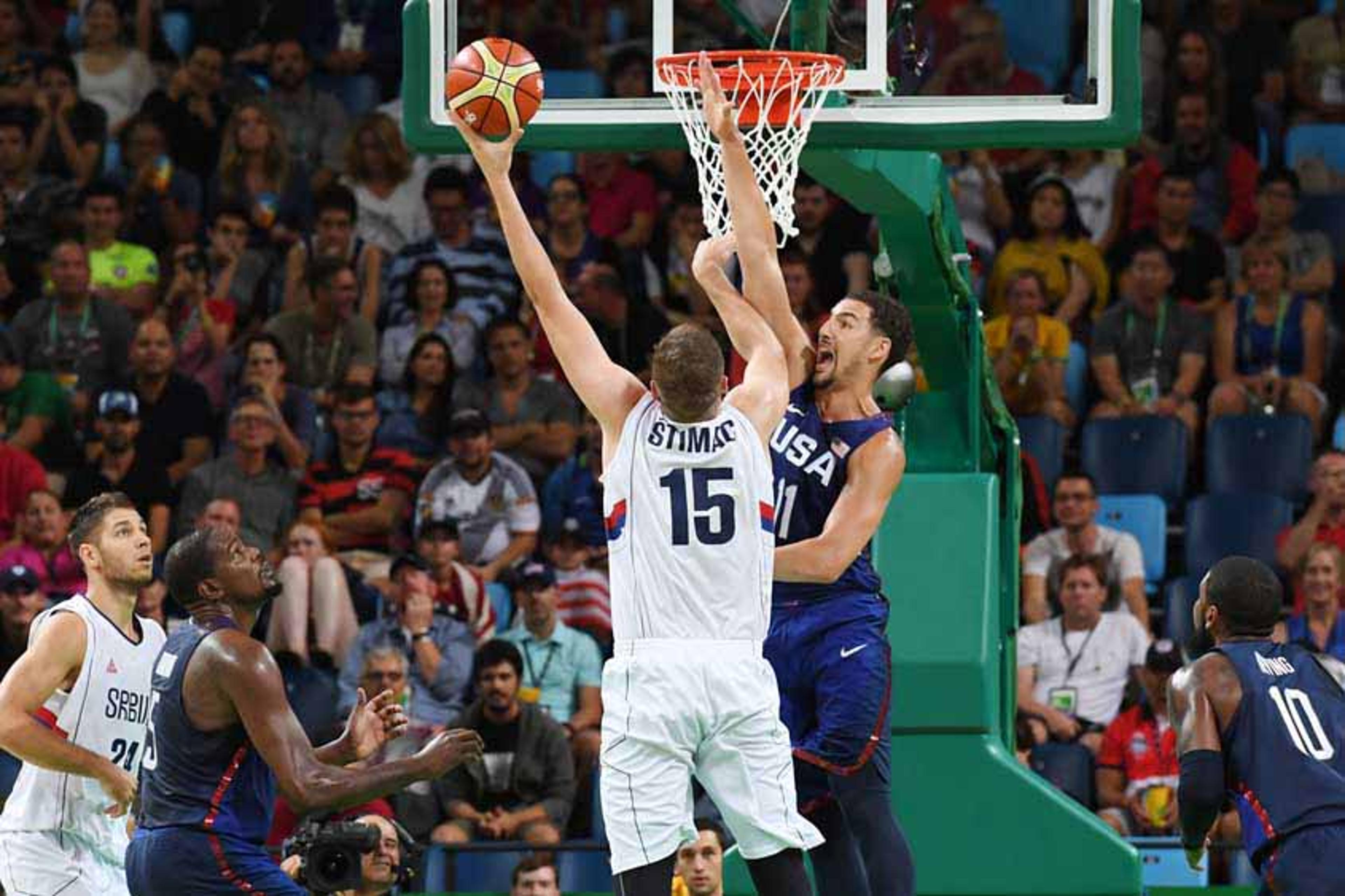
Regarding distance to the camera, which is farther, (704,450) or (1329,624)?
(1329,624)

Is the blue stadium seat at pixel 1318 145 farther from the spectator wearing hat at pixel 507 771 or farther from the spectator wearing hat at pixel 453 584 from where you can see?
the spectator wearing hat at pixel 507 771

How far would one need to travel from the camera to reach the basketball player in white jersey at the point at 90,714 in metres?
8.94

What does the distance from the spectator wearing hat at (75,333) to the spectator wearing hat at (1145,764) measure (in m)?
6.54

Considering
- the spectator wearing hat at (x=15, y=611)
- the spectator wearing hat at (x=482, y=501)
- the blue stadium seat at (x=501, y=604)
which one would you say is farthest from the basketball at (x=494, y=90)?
the spectator wearing hat at (x=15, y=611)

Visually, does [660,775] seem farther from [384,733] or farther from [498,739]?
[498,739]

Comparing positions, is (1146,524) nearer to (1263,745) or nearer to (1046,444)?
(1046,444)

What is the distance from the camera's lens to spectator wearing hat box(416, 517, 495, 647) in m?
13.6

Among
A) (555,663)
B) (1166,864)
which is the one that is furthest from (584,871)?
(1166,864)

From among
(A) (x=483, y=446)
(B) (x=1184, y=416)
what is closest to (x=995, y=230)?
(B) (x=1184, y=416)

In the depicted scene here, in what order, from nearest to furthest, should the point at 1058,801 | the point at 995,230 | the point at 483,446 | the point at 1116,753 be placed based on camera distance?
the point at 1058,801 → the point at 1116,753 → the point at 483,446 → the point at 995,230

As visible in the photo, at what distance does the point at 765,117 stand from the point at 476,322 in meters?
7.39

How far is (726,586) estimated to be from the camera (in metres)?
7.29

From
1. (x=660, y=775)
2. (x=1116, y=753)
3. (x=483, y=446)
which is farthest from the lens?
(x=483, y=446)

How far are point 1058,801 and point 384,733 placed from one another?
9.35 feet
